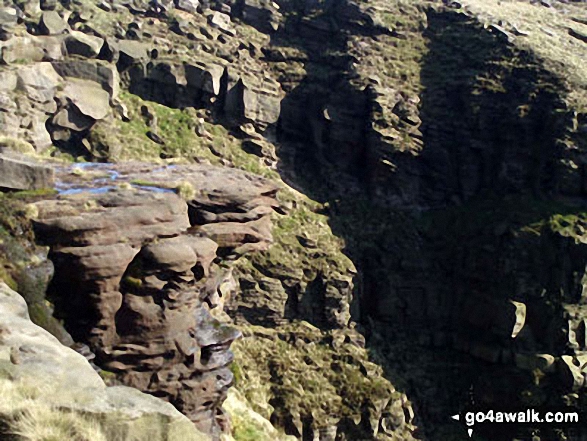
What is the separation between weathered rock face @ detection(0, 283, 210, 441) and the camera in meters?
8.21

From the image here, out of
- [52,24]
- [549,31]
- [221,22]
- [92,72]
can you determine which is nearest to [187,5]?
[221,22]

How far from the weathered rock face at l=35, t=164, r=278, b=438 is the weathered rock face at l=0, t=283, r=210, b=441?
675 centimetres

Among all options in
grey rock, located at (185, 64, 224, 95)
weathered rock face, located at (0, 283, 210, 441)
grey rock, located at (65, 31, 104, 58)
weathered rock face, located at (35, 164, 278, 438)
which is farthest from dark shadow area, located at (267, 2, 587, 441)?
weathered rock face, located at (0, 283, 210, 441)

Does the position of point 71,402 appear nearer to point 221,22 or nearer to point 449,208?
point 449,208

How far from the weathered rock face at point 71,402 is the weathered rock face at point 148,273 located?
675cm

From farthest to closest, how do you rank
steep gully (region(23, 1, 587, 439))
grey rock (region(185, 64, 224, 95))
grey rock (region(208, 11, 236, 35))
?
grey rock (region(208, 11, 236, 35)), grey rock (region(185, 64, 224, 95)), steep gully (region(23, 1, 587, 439))

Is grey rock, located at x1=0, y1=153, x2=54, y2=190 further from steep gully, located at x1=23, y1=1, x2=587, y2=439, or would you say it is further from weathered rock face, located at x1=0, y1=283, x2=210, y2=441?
steep gully, located at x1=23, y1=1, x2=587, y2=439

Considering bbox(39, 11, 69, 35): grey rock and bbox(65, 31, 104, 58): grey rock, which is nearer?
bbox(65, 31, 104, 58): grey rock

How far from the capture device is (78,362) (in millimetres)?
12078

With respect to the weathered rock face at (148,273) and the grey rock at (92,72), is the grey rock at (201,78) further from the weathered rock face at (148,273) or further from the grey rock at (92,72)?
the weathered rock face at (148,273)

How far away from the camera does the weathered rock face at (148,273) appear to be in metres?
18.9

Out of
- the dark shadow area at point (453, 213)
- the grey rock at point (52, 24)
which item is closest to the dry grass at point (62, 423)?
the dark shadow area at point (453, 213)

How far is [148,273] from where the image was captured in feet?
66.6

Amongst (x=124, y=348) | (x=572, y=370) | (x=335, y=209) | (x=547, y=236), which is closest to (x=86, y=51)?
(x=335, y=209)
